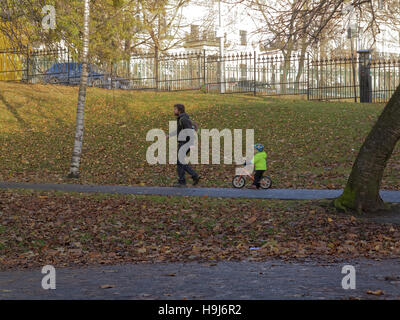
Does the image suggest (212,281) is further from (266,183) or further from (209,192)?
(266,183)

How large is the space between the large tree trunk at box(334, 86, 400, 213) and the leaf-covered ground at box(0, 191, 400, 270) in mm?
474

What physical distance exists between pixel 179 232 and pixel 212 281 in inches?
135

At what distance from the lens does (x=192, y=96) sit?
2744 cm

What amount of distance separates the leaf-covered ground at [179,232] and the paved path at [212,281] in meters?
0.59

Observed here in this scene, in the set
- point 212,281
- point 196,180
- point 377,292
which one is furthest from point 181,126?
point 377,292

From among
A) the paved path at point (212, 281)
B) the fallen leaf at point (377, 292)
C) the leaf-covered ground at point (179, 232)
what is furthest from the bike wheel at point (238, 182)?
the fallen leaf at point (377, 292)

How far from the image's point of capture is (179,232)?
9820 millimetres

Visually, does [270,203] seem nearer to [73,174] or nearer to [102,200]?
[102,200]

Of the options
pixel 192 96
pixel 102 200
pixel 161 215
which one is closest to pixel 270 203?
pixel 161 215

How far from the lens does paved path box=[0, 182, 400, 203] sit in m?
12.4

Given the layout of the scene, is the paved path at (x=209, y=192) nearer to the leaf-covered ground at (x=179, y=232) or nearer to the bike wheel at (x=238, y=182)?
the bike wheel at (x=238, y=182)
